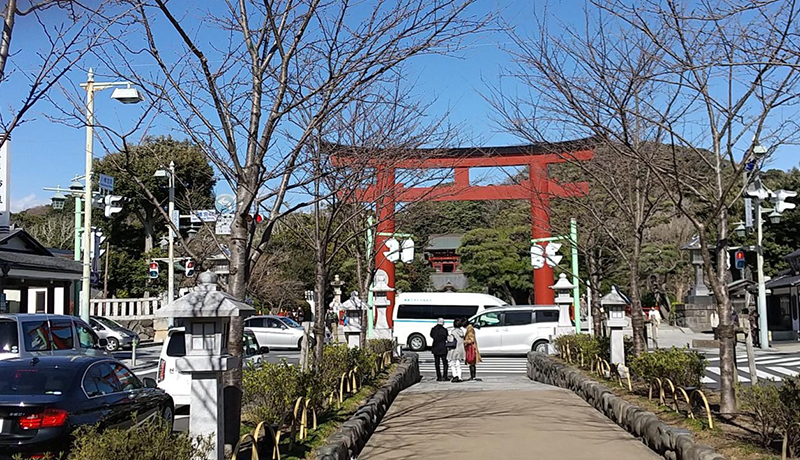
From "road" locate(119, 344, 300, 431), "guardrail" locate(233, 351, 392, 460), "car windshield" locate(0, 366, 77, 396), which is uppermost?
"car windshield" locate(0, 366, 77, 396)

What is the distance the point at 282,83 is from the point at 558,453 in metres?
5.08

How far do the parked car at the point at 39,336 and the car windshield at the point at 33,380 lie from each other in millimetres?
4501

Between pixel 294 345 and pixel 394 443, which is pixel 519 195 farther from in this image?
pixel 394 443

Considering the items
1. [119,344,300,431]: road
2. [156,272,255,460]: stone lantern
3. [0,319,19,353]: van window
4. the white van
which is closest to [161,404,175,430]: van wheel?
[119,344,300,431]: road

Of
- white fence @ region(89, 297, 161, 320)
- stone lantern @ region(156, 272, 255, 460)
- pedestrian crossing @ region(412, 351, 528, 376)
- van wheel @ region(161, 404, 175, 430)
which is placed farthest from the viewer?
white fence @ region(89, 297, 161, 320)

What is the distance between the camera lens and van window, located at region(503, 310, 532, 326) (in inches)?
1089

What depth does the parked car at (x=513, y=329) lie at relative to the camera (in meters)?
27.4

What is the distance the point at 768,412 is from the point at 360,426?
4236mm

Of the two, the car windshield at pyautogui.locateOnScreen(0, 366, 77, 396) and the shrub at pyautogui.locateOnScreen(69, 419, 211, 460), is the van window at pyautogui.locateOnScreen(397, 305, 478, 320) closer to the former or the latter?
the car windshield at pyautogui.locateOnScreen(0, 366, 77, 396)

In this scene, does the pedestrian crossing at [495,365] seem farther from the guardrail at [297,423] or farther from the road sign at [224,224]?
the road sign at [224,224]

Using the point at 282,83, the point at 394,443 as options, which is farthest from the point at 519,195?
the point at 282,83

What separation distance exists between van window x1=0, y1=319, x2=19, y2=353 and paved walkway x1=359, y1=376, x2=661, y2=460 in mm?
6175

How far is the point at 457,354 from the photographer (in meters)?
18.1

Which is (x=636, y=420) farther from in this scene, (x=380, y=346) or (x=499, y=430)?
(x=380, y=346)
